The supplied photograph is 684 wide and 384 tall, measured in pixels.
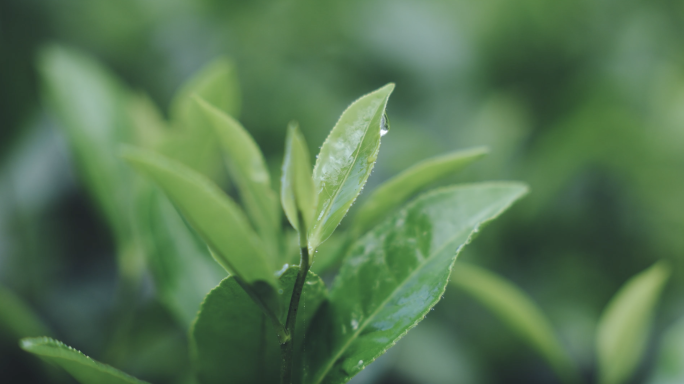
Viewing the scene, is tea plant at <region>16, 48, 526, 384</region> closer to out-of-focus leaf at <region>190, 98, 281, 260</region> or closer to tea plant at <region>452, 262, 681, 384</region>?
out-of-focus leaf at <region>190, 98, 281, 260</region>

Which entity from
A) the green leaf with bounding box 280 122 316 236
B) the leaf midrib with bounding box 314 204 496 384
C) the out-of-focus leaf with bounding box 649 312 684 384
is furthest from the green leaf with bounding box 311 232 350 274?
the out-of-focus leaf with bounding box 649 312 684 384

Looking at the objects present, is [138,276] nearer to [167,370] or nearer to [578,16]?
[167,370]

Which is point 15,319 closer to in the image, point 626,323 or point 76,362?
point 76,362

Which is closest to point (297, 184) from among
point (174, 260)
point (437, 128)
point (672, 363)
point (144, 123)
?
point (174, 260)

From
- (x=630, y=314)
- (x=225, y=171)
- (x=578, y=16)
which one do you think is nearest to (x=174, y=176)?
(x=630, y=314)

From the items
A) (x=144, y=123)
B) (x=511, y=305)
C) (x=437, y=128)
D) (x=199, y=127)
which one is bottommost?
(x=511, y=305)

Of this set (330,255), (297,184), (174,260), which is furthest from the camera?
(174,260)

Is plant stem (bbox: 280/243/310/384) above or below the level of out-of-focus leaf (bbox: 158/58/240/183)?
below
